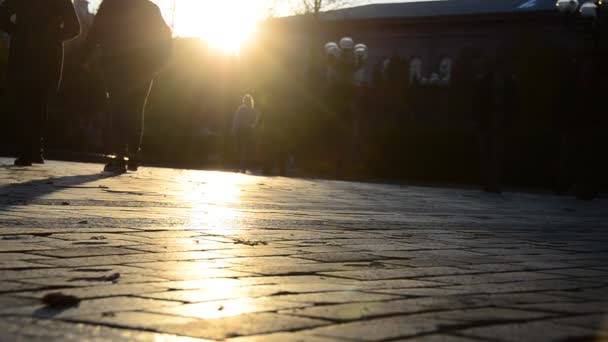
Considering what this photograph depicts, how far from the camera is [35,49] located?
12.6 meters

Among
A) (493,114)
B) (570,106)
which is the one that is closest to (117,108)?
(493,114)

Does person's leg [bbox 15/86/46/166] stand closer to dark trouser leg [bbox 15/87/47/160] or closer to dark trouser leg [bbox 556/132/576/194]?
dark trouser leg [bbox 15/87/47/160]

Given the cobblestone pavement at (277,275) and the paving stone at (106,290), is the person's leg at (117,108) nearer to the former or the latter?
the cobblestone pavement at (277,275)

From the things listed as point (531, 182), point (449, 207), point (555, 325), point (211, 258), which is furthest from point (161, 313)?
point (531, 182)

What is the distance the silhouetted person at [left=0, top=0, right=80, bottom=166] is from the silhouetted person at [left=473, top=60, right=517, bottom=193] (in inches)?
309

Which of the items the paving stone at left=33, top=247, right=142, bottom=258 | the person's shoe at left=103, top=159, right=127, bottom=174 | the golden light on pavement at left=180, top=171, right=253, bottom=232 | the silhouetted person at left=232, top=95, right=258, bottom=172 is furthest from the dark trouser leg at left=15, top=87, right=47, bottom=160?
the silhouetted person at left=232, top=95, right=258, bottom=172

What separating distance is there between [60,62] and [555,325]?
9878 millimetres

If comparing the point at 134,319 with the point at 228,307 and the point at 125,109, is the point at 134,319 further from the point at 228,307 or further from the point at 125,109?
the point at 125,109

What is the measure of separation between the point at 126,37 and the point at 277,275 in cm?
897

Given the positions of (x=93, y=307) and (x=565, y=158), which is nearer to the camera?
(x=93, y=307)

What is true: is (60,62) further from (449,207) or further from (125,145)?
(449,207)

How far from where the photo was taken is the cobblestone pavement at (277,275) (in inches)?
133

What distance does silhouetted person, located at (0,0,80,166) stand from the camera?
12547 millimetres

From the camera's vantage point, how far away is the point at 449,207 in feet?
40.3
